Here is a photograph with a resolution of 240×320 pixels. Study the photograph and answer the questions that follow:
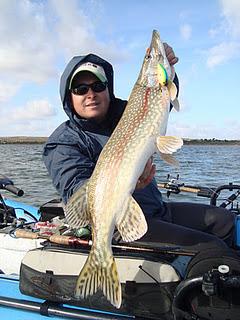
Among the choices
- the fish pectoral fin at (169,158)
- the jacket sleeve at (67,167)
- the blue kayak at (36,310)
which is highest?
the fish pectoral fin at (169,158)

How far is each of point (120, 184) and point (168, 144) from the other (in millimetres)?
371

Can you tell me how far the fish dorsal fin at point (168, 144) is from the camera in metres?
2.45

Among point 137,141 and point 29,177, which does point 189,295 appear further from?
point 29,177

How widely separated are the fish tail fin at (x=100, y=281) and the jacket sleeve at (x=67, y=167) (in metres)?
0.73

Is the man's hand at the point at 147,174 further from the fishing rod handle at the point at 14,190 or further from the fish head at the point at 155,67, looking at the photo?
the fishing rod handle at the point at 14,190

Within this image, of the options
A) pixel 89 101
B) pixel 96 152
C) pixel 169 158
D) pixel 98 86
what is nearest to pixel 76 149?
pixel 96 152

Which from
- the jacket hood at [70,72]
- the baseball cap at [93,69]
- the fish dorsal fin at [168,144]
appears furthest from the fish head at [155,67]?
the jacket hood at [70,72]

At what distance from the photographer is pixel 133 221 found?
2379 mm

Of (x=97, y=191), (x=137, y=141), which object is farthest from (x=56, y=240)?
(x=137, y=141)

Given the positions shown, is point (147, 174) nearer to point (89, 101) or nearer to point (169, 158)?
point (169, 158)

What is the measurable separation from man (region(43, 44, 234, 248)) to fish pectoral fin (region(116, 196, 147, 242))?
578 mm

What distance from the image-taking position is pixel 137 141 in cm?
246

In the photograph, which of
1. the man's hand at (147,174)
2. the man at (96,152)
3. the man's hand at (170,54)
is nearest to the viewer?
the man's hand at (147,174)

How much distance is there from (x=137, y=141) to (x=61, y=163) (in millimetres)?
886
